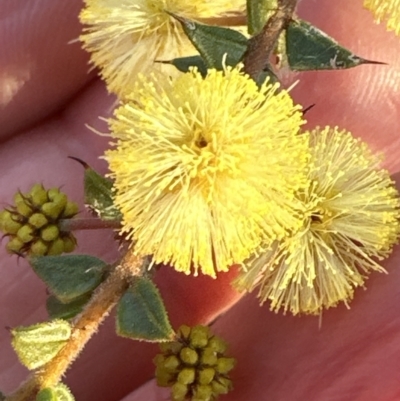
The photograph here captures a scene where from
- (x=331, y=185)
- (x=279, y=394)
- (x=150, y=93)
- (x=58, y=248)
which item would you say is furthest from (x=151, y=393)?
(x=150, y=93)

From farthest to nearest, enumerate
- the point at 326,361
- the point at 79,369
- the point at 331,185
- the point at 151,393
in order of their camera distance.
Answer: the point at 79,369 → the point at 151,393 → the point at 326,361 → the point at 331,185

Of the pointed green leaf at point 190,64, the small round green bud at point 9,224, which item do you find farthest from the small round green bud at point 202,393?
the pointed green leaf at point 190,64

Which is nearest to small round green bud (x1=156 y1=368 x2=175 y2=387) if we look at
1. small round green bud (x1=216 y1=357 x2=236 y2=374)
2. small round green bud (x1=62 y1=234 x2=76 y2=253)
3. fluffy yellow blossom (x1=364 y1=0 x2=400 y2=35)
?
small round green bud (x1=216 y1=357 x2=236 y2=374)

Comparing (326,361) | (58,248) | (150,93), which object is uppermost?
(150,93)

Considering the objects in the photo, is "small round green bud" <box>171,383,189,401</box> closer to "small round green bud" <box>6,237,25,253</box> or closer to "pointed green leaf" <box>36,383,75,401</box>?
"pointed green leaf" <box>36,383,75,401</box>

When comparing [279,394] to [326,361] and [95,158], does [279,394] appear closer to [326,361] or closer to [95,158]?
[326,361]

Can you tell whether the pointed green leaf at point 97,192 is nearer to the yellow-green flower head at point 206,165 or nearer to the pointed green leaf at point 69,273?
the pointed green leaf at point 69,273
